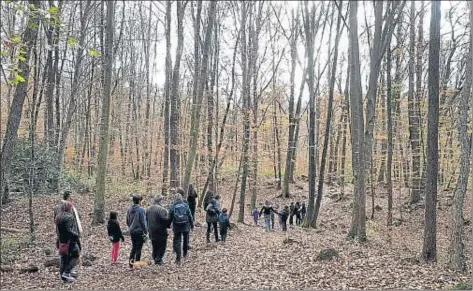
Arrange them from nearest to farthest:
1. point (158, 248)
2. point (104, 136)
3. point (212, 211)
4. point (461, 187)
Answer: point (158, 248) < point (461, 187) < point (212, 211) < point (104, 136)

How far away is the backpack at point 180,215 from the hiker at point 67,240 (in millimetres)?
2556

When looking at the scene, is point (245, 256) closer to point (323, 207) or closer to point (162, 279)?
point (162, 279)

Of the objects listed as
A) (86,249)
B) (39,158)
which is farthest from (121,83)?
(86,249)

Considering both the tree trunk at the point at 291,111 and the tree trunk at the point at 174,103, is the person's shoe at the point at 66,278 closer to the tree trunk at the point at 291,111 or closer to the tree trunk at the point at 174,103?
the tree trunk at the point at 174,103

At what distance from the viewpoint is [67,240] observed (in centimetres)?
875

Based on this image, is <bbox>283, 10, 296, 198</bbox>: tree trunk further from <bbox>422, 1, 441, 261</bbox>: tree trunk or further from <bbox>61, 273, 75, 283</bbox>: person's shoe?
<bbox>61, 273, 75, 283</bbox>: person's shoe

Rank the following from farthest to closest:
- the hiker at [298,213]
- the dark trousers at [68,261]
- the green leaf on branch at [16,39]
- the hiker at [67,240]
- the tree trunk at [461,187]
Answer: the hiker at [298,213]
the tree trunk at [461,187]
the dark trousers at [68,261]
the hiker at [67,240]
the green leaf on branch at [16,39]

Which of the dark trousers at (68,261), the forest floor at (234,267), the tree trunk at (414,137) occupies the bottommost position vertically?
the forest floor at (234,267)

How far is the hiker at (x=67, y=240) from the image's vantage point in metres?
8.72

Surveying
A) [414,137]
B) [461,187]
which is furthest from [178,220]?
[414,137]

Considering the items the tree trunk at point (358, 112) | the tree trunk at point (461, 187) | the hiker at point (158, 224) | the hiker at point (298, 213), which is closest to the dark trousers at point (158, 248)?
the hiker at point (158, 224)

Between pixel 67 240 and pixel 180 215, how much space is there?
2883 millimetres

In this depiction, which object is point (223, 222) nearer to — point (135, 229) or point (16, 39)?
point (135, 229)

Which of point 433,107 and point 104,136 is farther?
point 104,136
